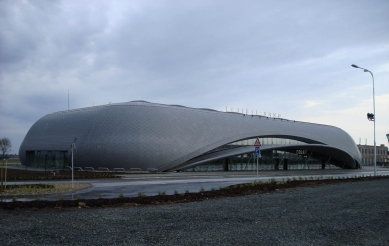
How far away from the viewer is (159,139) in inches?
1912

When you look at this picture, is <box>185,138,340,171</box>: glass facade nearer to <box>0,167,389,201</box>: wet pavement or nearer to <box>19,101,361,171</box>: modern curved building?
<box>19,101,361,171</box>: modern curved building

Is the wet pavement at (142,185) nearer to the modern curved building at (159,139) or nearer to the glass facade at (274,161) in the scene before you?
the modern curved building at (159,139)

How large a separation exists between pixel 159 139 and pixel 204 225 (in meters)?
39.1

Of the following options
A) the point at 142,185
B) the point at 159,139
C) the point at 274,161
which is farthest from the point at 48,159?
the point at 142,185

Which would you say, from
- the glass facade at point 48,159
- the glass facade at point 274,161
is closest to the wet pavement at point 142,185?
the glass facade at point 274,161

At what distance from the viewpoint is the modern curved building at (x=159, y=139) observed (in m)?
47.9

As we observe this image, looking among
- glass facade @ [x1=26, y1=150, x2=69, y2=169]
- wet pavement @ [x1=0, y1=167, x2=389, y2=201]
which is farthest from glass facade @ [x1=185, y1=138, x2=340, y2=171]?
wet pavement @ [x1=0, y1=167, x2=389, y2=201]

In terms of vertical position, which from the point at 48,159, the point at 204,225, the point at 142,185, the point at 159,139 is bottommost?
the point at 142,185

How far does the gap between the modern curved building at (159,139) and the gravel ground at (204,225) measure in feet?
114

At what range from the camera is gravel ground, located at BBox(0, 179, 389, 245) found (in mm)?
8133

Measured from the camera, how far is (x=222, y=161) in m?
55.3

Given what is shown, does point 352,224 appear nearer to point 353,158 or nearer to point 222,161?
point 222,161

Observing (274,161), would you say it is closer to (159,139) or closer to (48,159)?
(159,139)

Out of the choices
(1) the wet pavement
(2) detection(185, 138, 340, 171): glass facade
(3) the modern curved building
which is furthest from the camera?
(2) detection(185, 138, 340, 171): glass facade
